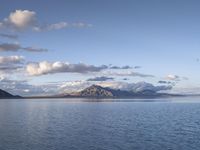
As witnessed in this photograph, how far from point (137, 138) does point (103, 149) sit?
46.4ft

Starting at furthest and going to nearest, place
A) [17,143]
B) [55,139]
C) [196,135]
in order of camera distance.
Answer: [196,135] < [55,139] < [17,143]

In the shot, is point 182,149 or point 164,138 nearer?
point 182,149

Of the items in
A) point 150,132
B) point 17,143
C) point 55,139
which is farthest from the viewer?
point 150,132

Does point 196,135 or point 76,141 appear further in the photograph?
point 196,135

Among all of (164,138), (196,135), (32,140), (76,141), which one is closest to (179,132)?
(196,135)

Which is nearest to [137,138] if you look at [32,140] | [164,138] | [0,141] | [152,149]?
[164,138]

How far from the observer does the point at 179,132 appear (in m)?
84.1

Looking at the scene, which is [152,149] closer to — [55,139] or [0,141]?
[55,139]

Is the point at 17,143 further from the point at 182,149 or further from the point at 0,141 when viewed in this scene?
the point at 182,149

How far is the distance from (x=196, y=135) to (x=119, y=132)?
771 inches

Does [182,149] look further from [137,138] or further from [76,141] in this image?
[76,141]

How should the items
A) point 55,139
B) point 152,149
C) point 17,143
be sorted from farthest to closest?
point 55,139 < point 17,143 < point 152,149

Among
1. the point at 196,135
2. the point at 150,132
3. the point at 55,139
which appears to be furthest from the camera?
the point at 150,132

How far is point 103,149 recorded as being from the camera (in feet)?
204
